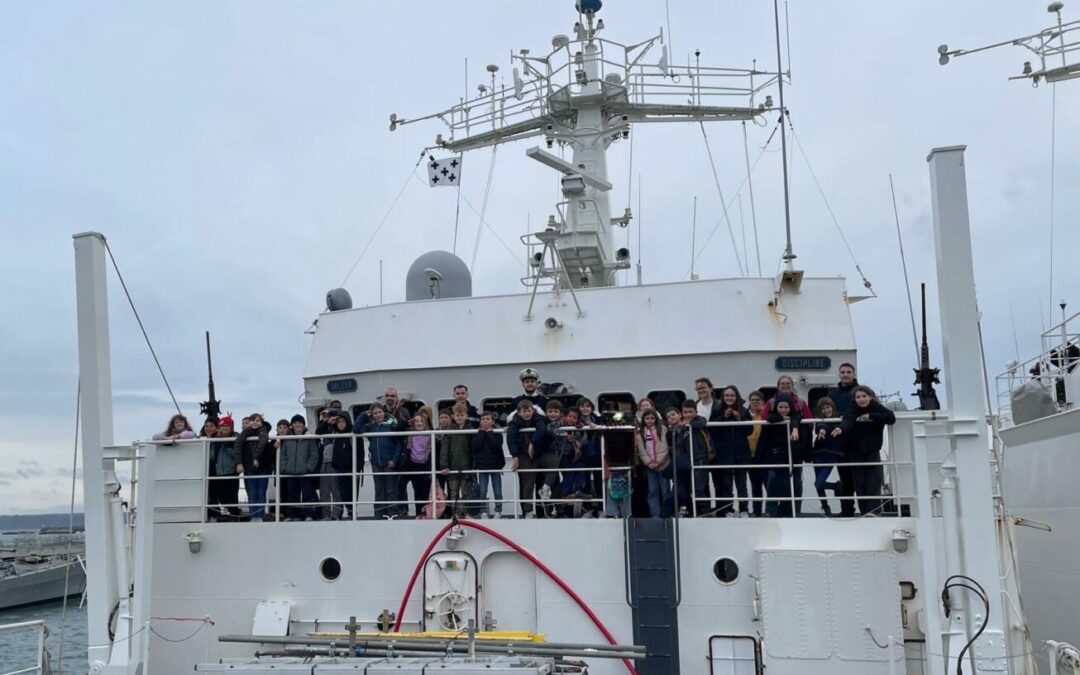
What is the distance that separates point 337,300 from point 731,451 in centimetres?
682

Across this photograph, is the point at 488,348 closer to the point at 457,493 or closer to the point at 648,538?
the point at 457,493

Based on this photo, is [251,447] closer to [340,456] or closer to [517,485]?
[340,456]

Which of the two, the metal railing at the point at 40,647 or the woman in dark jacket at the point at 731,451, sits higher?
the woman in dark jacket at the point at 731,451

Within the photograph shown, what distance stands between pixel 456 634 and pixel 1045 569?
8.57m

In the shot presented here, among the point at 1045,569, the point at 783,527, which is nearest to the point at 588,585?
the point at 783,527

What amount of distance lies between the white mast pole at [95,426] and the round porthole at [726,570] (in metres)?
5.22

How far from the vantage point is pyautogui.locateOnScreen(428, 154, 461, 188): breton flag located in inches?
584

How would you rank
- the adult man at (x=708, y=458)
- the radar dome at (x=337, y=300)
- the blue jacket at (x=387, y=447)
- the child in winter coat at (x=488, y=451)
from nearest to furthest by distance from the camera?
the adult man at (x=708, y=458)
the child in winter coat at (x=488, y=451)
the blue jacket at (x=387, y=447)
the radar dome at (x=337, y=300)

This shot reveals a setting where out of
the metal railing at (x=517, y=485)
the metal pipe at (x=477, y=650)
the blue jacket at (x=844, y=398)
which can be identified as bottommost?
the metal pipe at (x=477, y=650)

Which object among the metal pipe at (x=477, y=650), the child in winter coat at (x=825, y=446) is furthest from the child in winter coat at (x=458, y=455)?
the child in winter coat at (x=825, y=446)

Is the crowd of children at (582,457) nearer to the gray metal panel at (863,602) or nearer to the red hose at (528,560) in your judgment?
the red hose at (528,560)

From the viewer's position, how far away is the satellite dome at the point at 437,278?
13.2 meters

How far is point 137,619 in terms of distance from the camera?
25.0 feet

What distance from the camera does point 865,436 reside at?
7.86 metres
